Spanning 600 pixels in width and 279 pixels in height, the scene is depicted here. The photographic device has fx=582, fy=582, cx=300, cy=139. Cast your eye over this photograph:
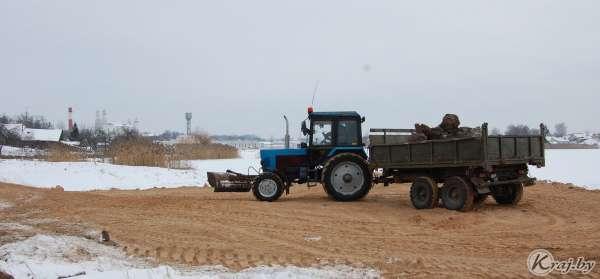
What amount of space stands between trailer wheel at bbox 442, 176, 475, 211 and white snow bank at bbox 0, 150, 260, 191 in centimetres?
1187

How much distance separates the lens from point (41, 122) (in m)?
102

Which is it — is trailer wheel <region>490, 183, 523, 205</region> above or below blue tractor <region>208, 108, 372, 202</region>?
below

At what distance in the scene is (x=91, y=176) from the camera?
21.1m

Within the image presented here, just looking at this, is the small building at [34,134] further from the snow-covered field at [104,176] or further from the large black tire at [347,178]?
the large black tire at [347,178]

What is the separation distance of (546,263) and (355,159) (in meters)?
6.71

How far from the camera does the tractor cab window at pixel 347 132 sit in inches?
529

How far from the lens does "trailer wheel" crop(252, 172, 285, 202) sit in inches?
529

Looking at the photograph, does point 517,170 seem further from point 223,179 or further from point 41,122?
point 41,122

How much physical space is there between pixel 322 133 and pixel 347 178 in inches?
47.5

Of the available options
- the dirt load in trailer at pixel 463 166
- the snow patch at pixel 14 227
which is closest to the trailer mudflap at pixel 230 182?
the dirt load in trailer at pixel 463 166

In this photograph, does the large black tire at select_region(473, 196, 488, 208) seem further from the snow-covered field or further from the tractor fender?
the snow-covered field

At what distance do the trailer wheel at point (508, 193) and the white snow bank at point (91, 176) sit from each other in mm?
11941

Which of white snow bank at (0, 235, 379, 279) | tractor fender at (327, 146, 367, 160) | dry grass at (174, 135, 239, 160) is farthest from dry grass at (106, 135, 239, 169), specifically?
white snow bank at (0, 235, 379, 279)

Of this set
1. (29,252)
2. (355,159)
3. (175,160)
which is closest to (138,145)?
(175,160)
